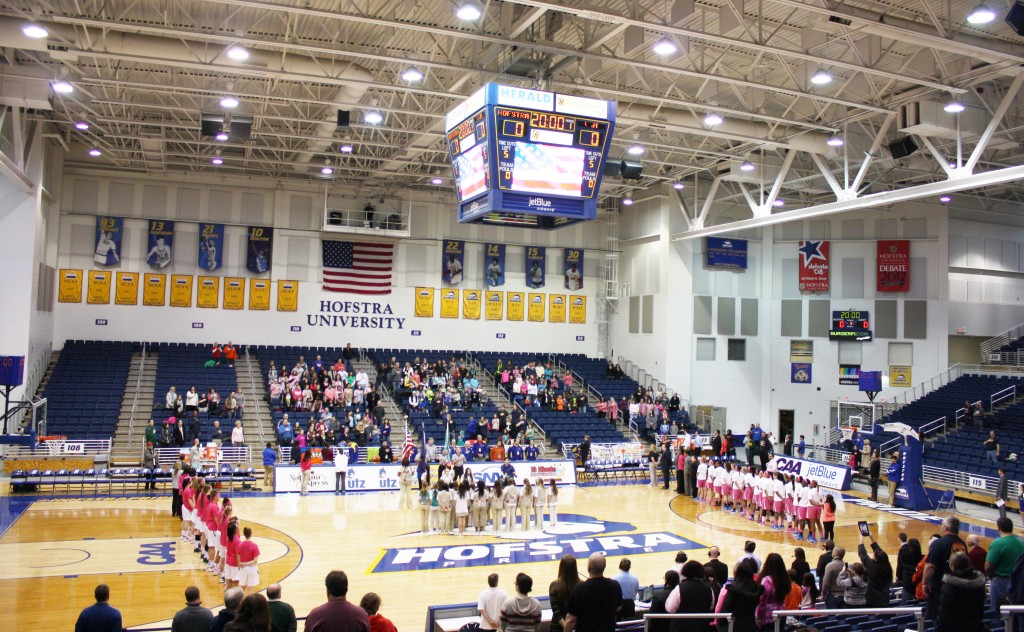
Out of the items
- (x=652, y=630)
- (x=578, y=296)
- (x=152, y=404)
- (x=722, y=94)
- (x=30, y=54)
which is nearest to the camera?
(x=652, y=630)

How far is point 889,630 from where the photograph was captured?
7.65m

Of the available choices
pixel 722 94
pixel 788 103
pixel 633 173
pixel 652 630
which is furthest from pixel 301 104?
pixel 652 630

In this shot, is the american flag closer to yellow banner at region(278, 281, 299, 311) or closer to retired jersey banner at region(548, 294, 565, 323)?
yellow banner at region(278, 281, 299, 311)

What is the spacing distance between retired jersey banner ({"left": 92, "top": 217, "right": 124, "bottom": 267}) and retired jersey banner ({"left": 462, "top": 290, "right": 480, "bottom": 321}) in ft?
46.5

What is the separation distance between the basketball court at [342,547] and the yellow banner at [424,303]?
13.9m

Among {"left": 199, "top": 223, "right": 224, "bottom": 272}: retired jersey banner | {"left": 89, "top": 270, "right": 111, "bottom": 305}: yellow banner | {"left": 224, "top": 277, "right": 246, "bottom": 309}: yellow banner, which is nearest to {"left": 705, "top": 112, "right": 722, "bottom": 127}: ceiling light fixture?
{"left": 224, "top": 277, "right": 246, "bottom": 309}: yellow banner

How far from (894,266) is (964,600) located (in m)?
29.8

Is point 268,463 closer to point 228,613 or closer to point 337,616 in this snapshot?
point 228,613

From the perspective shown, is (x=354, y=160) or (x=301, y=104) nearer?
(x=301, y=104)

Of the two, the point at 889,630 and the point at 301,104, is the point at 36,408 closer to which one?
the point at 301,104

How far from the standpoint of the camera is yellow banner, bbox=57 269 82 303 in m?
31.0

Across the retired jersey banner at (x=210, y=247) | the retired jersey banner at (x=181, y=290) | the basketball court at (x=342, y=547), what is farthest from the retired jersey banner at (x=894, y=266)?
the retired jersey banner at (x=181, y=290)

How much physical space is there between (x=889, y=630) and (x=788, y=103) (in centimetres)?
2013

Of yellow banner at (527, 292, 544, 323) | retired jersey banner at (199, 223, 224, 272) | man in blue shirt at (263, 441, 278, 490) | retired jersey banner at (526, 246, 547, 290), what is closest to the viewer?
man in blue shirt at (263, 441, 278, 490)
